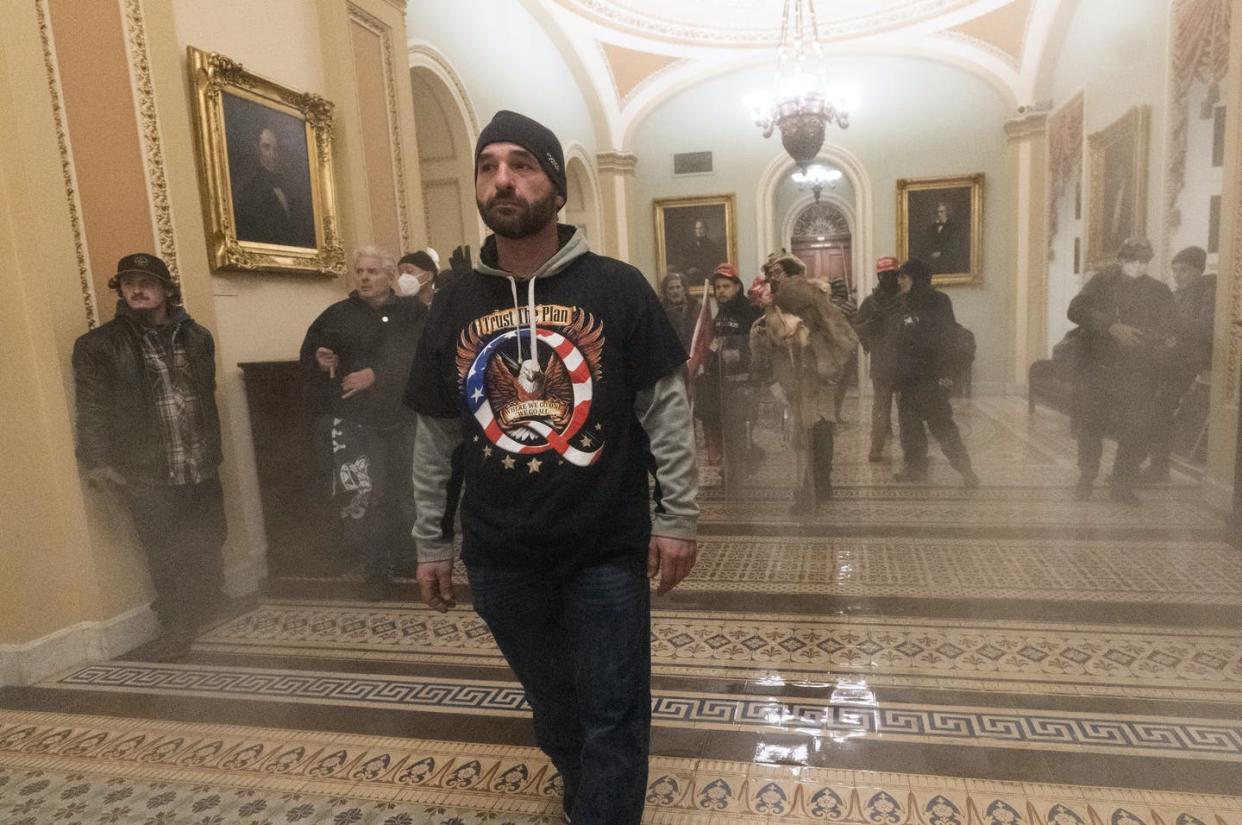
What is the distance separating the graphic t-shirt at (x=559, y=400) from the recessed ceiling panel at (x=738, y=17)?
8.83 metres

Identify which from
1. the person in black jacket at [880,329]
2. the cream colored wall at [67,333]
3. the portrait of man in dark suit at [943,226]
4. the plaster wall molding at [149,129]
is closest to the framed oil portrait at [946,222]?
the portrait of man in dark suit at [943,226]

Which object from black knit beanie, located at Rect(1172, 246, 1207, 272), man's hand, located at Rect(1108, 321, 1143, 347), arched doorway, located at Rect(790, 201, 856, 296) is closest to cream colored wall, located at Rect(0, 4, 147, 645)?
man's hand, located at Rect(1108, 321, 1143, 347)

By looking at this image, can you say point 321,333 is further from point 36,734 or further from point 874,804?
point 874,804

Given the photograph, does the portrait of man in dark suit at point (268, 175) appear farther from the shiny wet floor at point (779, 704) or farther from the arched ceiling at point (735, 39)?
the arched ceiling at point (735, 39)

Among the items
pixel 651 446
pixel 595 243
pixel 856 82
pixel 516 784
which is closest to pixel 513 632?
pixel 651 446

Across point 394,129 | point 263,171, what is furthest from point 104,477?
point 394,129

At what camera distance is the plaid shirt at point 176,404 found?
3.17m

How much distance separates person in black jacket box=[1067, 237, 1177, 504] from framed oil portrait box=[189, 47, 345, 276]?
187 inches

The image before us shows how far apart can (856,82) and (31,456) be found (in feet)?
30.6

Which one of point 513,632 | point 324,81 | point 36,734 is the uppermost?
point 324,81

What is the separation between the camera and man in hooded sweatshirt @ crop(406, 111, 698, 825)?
150cm

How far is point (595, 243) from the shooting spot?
32.3 ft

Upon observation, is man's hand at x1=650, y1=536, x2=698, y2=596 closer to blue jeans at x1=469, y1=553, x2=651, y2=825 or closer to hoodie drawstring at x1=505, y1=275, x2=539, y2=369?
blue jeans at x1=469, y1=553, x2=651, y2=825

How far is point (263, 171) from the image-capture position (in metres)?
4.06
